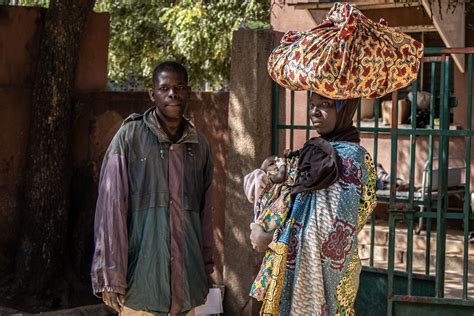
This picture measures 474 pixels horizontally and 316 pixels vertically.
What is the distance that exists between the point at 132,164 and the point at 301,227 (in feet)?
3.39

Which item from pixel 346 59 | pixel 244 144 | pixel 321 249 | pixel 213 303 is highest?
pixel 346 59

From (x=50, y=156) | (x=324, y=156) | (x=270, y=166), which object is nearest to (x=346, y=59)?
(x=324, y=156)

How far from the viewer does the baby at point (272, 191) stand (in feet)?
12.7

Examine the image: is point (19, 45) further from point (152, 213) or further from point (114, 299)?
point (114, 299)

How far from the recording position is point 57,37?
7594mm

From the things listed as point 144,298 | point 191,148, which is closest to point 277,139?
point 191,148

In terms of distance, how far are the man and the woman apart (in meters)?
0.65

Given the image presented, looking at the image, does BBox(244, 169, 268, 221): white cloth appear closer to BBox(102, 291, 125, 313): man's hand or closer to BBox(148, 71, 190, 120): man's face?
BBox(148, 71, 190, 120): man's face

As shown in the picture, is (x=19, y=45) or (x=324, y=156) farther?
(x=19, y=45)

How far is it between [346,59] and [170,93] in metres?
1.01

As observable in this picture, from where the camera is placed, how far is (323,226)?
3734mm

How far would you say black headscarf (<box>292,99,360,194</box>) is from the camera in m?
3.70

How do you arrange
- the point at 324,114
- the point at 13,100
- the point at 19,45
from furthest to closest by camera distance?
the point at 19,45
the point at 13,100
the point at 324,114

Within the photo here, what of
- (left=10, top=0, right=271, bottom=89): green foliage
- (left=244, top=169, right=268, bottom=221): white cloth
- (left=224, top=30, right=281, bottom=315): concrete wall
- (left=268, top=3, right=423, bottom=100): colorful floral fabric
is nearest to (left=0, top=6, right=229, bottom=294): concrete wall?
(left=224, top=30, right=281, bottom=315): concrete wall
